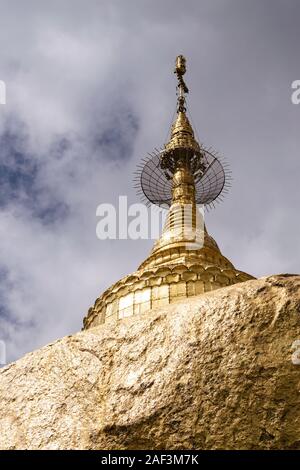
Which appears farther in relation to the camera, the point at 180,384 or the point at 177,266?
the point at 177,266

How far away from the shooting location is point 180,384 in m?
6.78

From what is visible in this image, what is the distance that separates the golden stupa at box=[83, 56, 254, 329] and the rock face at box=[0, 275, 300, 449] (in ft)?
21.3

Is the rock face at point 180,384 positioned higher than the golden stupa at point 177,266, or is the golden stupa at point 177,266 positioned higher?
the golden stupa at point 177,266

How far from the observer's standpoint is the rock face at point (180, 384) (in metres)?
6.56

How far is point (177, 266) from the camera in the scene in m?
17.4

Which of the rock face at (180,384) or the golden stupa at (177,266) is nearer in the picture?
the rock face at (180,384)

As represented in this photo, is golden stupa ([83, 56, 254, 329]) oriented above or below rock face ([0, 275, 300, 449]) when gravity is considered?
above

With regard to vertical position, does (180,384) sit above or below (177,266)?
below

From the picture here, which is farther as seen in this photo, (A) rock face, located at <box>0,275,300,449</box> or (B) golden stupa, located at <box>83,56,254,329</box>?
(B) golden stupa, located at <box>83,56,254,329</box>

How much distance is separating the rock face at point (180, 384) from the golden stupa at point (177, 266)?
6.49m

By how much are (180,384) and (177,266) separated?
34.9 feet

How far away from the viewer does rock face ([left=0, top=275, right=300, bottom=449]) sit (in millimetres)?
6559

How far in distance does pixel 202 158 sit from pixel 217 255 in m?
6.29
